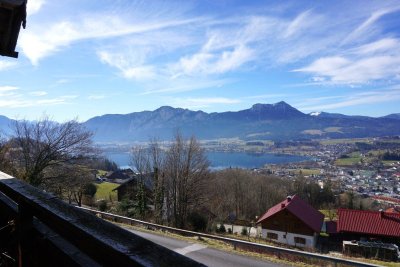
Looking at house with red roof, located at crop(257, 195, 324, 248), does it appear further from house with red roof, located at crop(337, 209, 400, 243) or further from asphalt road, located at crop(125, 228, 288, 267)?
asphalt road, located at crop(125, 228, 288, 267)

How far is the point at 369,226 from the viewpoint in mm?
36844

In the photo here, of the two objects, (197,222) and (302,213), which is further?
(302,213)

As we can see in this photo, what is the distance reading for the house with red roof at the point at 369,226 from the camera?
36.0 meters

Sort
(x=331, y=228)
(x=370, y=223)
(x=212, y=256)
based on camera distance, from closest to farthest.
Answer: (x=212, y=256)
(x=370, y=223)
(x=331, y=228)

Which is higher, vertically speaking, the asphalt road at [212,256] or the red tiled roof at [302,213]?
the asphalt road at [212,256]

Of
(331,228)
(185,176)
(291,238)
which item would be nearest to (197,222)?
(185,176)

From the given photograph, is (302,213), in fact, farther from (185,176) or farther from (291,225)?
(185,176)

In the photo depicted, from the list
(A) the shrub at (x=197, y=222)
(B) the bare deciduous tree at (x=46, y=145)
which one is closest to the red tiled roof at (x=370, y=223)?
(A) the shrub at (x=197, y=222)

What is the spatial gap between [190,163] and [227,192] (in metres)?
28.8

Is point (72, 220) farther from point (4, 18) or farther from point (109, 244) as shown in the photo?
point (4, 18)

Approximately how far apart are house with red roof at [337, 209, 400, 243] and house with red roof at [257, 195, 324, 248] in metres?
2.81

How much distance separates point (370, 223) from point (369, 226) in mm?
450

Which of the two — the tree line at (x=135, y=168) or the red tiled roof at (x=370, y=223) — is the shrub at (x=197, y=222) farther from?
the red tiled roof at (x=370, y=223)

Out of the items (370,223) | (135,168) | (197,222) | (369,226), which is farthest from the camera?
A: (135,168)
